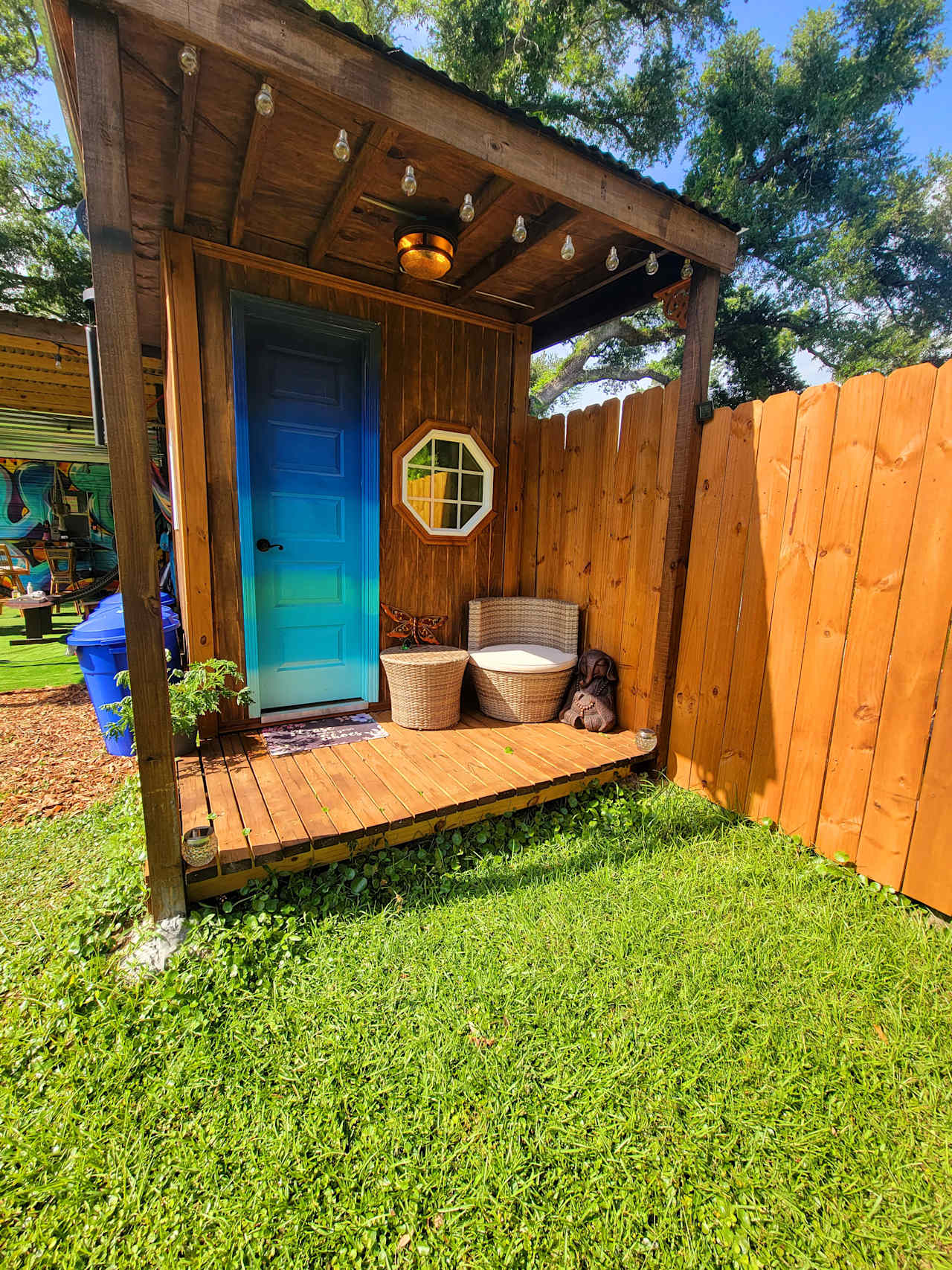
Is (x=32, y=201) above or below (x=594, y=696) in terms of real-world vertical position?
above

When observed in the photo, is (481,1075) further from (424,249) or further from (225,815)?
(424,249)

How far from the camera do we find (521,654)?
3375mm

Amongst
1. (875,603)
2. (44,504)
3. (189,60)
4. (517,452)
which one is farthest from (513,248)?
(44,504)

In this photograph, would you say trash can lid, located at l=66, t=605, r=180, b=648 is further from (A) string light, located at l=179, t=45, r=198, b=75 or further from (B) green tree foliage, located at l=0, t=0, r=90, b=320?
(B) green tree foliage, located at l=0, t=0, r=90, b=320

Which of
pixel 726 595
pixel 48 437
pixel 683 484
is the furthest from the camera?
pixel 48 437

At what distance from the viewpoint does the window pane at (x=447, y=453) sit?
3531mm

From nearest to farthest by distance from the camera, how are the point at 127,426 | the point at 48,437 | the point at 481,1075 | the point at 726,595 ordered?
the point at 481,1075, the point at 127,426, the point at 726,595, the point at 48,437

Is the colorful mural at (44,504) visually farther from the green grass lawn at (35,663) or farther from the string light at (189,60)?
the string light at (189,60)

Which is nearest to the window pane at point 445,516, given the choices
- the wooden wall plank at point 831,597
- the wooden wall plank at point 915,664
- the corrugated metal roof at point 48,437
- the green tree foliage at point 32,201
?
the wooden wall plank at point 831,597

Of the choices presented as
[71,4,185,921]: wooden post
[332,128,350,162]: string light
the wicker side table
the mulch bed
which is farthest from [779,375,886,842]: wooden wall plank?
the mulch bed

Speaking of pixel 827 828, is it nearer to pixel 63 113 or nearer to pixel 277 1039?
pixel 277 1039

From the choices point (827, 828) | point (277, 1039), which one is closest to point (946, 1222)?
point (827, 828)

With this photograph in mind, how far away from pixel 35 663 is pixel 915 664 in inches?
279

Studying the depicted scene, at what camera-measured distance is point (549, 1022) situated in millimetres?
1518
